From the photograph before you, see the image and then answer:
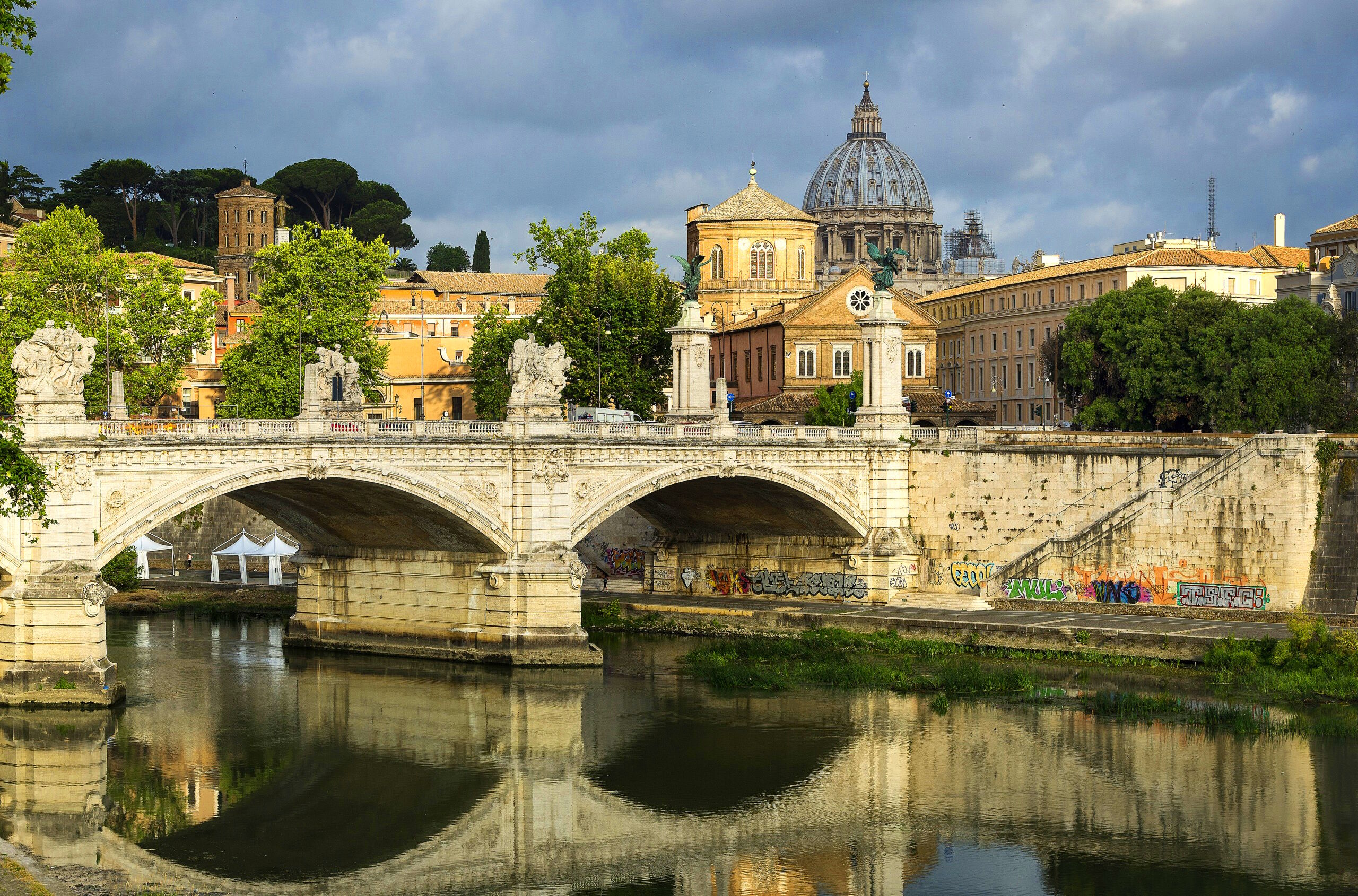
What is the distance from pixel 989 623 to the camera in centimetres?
5038

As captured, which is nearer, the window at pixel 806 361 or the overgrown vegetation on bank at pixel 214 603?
the overgrown vegetation on bank at pixel 214 603

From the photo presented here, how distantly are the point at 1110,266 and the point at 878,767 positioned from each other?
6063 cm

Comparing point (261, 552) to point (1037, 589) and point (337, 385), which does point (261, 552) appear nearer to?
point (337, 385)

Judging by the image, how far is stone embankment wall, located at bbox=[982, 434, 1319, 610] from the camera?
51344 mm

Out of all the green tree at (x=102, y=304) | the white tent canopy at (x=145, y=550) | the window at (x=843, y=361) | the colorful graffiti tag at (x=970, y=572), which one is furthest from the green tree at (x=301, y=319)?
the colorful graffiti tag at (x=970, y=572)

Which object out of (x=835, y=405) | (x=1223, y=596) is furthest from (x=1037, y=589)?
(x=835, y=405)

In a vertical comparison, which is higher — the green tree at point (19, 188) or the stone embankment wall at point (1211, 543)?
the green tree at point (19, 188)

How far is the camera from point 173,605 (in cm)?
6475

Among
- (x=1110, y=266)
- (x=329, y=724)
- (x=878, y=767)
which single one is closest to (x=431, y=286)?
(x=1110, y=266)

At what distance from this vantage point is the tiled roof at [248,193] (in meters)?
134

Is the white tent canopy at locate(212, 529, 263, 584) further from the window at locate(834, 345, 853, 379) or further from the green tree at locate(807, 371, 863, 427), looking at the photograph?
the window at locate(834, 345, 853, 379)

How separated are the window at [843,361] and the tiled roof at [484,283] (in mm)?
29527

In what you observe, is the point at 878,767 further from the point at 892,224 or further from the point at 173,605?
the point at 892,224

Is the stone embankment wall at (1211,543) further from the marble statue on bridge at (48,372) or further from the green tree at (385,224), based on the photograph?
the green tree at (385,224)
